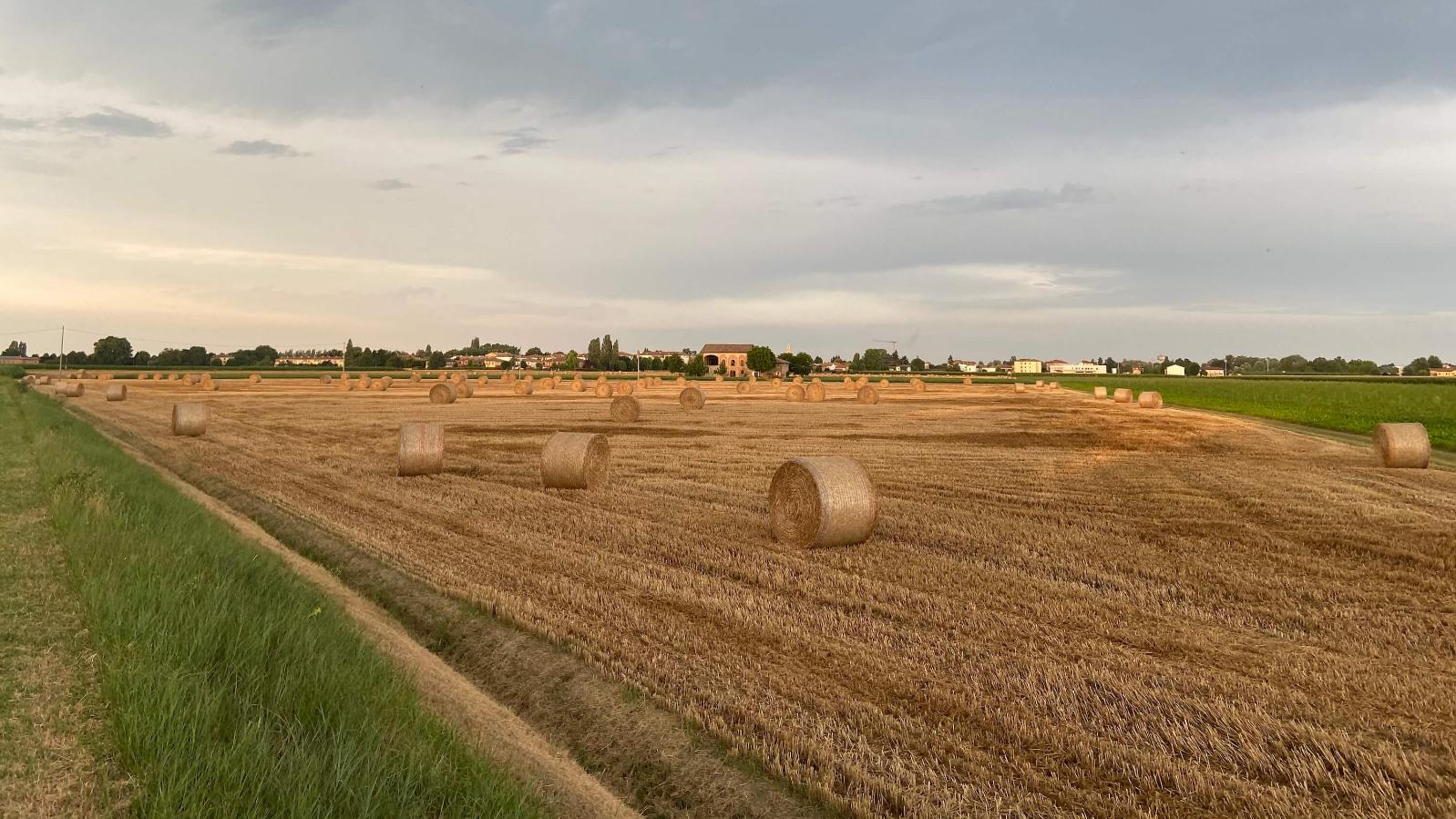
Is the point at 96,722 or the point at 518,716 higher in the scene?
the point at 96,722

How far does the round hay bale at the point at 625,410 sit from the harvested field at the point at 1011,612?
536 inches

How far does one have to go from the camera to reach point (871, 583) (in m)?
10.5

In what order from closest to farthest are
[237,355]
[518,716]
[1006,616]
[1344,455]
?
[518,716] < [1006,616] < [1344,455] < [237,355]

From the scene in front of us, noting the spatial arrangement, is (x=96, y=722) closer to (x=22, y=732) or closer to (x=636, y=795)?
(x=22, y=732)

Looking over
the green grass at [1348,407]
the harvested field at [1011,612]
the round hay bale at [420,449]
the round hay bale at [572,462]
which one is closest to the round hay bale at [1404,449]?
the harvested field at [1011,612]

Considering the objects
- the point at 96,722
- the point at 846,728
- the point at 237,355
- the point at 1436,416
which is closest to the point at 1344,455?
the point at 1436,416

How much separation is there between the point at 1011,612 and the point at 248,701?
7029mm

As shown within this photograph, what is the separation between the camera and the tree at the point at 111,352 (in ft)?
502

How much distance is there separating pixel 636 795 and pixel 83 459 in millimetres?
14752

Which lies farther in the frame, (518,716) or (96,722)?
(518,716)

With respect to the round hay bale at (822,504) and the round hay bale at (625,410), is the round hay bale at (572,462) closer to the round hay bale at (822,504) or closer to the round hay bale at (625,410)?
the round hay bale at (822,504)

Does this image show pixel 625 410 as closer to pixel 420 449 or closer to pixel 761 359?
pixel 420 449

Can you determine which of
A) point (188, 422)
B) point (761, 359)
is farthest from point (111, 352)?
point (188, 422)

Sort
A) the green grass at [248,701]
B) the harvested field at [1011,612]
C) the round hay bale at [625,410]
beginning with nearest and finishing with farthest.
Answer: the green grass at [248,701] → the harvested field at [1011,612] → the round hay bale at [625,410]
